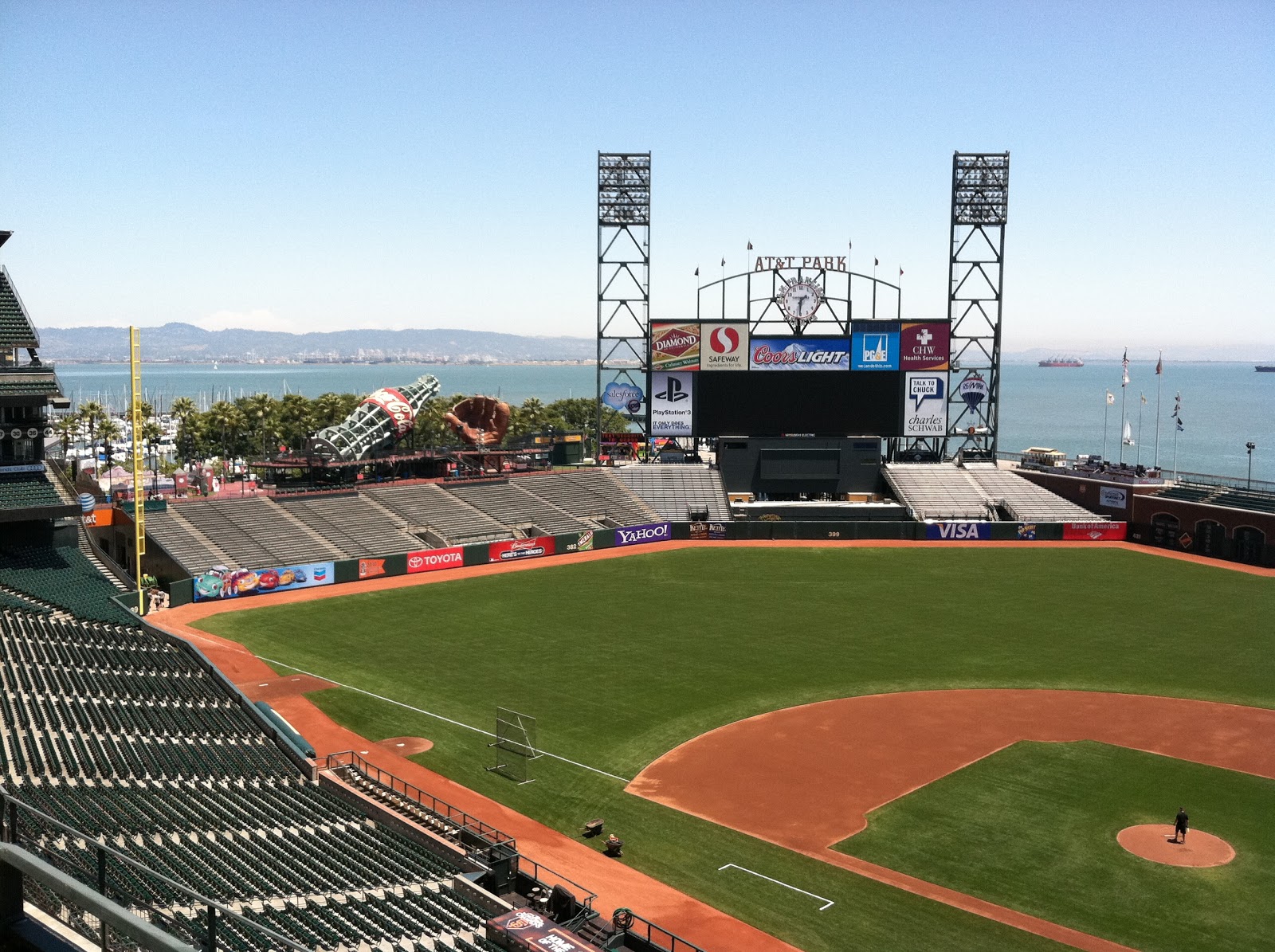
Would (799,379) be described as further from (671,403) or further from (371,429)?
(371,429)

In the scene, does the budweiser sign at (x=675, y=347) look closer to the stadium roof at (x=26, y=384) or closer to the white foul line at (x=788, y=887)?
the stadium roof at (x=26, y=384)

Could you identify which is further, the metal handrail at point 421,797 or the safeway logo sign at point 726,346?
the safeway logo sign at point 726,346

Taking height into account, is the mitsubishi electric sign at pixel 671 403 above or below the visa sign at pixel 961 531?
above

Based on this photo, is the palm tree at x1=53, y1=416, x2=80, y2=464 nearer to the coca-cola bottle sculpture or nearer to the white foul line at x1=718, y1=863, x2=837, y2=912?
the coca-cola bottle sculpture

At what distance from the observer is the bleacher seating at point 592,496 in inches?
2906

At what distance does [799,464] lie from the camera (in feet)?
257

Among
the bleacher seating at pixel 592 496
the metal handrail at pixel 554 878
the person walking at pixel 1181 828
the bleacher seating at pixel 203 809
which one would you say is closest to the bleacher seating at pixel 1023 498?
the bleacher seating at pixel 592 496

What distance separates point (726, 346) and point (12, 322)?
151ft

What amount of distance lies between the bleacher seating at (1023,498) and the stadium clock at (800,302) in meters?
18.8

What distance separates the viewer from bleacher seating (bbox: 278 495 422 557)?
61344 mm

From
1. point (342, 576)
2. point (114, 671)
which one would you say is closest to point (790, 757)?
point (114, 671)

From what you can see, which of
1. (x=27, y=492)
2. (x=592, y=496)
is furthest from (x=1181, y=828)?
(x=592, y=496)

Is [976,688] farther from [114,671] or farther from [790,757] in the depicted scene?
[114,671]

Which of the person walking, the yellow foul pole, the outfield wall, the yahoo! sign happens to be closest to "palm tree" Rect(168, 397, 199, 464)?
the yahoo! sign
